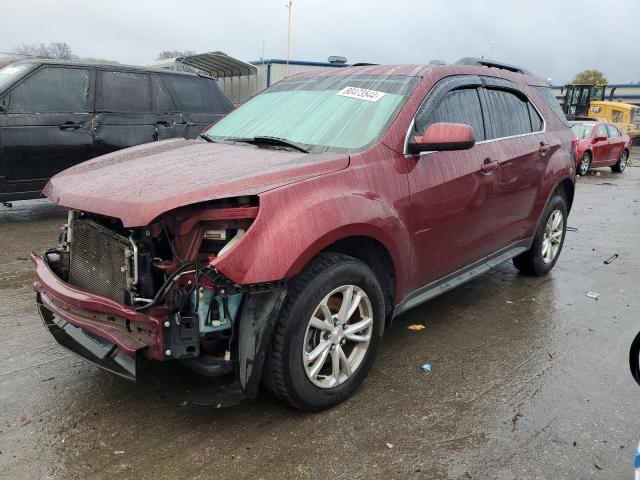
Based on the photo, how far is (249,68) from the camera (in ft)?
65.6

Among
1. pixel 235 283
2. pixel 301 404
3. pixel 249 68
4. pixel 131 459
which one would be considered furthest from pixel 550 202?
pixel 249 68

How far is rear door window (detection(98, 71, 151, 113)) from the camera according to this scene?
Result: 712 centimetres

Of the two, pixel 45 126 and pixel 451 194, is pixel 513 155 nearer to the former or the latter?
pixel 451 194

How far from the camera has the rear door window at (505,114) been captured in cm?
422

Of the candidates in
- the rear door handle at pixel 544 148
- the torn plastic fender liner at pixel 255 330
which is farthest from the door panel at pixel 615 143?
the torn plastic fender liner at pixel 255 330

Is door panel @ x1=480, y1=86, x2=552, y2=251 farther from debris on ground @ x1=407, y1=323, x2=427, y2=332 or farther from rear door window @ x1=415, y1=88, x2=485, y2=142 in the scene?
debris on ground @ x1=407, y1=323, x2=427, y2=332

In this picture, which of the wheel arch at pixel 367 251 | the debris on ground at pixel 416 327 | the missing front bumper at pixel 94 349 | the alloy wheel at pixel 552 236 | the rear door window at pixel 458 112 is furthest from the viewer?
the alloy wheel at pixel 552 236

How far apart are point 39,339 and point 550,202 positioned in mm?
4410

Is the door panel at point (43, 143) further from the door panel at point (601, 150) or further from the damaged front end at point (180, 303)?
the door panel at point (601, 150)

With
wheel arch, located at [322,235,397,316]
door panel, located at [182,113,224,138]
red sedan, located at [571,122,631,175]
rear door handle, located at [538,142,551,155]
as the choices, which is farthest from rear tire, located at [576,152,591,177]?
wheel arch, located at [322,235,397,316]

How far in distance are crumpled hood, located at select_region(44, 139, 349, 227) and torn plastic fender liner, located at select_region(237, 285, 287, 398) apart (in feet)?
1.61

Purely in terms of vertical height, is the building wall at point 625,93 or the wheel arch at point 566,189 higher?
the building wall at point 625,93

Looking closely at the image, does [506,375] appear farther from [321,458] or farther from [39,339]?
[39,339]

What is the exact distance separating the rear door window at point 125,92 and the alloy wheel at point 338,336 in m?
5.44
